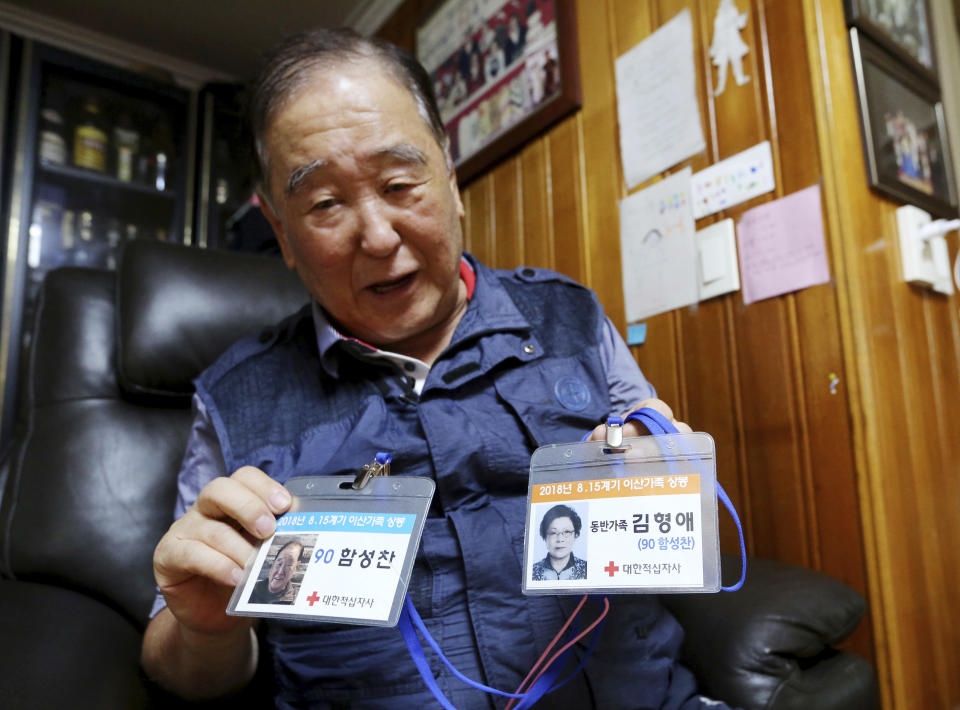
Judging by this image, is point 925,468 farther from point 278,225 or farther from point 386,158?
point 278,225

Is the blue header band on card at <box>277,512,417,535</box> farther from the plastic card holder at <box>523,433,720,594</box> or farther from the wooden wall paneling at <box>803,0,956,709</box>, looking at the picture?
the wooden wall paneling at <box>803,0,956,709</box>

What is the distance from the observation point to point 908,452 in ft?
3.19

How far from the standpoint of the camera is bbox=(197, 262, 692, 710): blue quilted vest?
66 centimetres

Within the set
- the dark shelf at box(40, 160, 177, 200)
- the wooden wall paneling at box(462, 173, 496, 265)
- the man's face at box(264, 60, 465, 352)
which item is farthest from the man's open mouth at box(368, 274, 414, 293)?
the dark shelf at box(40, 160, 177, 200)

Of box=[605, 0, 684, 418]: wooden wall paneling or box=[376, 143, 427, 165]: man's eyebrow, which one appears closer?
box=[376, 143, 427, 165]: man's eyebrow

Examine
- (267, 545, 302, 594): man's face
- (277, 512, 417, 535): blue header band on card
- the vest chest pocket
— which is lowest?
(267, 545, 302, 594): man's face

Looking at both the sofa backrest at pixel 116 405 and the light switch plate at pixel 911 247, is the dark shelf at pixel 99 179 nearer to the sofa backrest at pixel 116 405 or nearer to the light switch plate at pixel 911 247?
the sofa backrest at pixel 116 405

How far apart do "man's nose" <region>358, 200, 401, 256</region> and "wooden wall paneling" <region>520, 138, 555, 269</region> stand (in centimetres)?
77

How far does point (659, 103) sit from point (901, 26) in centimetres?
42

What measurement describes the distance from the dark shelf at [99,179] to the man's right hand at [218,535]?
7.58 feet

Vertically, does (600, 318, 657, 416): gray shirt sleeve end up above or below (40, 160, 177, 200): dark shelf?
below

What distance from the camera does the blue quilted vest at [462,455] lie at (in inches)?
26.1

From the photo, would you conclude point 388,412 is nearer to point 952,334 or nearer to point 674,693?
point 674,693

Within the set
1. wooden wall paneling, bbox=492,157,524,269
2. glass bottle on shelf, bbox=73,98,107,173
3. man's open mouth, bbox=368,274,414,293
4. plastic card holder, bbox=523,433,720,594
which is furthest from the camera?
glass bottle on shelf, bbox=73,98,107,173
